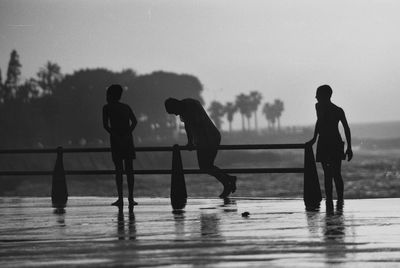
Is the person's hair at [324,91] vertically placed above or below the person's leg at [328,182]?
above

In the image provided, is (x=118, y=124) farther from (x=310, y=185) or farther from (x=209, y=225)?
(x=209, y=225)

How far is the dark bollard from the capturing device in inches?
715

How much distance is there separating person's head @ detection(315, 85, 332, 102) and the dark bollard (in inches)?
44.5

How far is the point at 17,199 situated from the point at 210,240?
38.9 feet

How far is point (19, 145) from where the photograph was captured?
178000mm

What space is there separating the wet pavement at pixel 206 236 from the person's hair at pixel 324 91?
6.28 ft

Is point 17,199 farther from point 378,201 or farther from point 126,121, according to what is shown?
point 378,201

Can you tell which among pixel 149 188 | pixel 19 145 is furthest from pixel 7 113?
pixel 149 188

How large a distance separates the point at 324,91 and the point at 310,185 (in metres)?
1.92

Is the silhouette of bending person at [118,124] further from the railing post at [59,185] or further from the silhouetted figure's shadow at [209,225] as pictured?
the railing post at [59,185]

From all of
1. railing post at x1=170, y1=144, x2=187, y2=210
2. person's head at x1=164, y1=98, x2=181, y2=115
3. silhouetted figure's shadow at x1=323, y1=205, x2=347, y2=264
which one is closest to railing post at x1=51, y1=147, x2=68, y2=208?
railing post at x1=170, y1=144, x2=187, y2=210

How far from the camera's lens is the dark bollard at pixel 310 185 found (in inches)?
715

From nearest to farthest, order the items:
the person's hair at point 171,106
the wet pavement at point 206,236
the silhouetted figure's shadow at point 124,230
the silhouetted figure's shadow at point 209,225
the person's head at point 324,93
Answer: the wet pavement at point 206,236, the silhouetted figure's shadow at point 124,230, the silhouetted figure's shadow at point 209,225, the person's head at point 324,93, the person's hair at point 171,106

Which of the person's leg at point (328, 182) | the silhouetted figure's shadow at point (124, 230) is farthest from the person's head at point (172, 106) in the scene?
the person's leg at point (328, 182)
